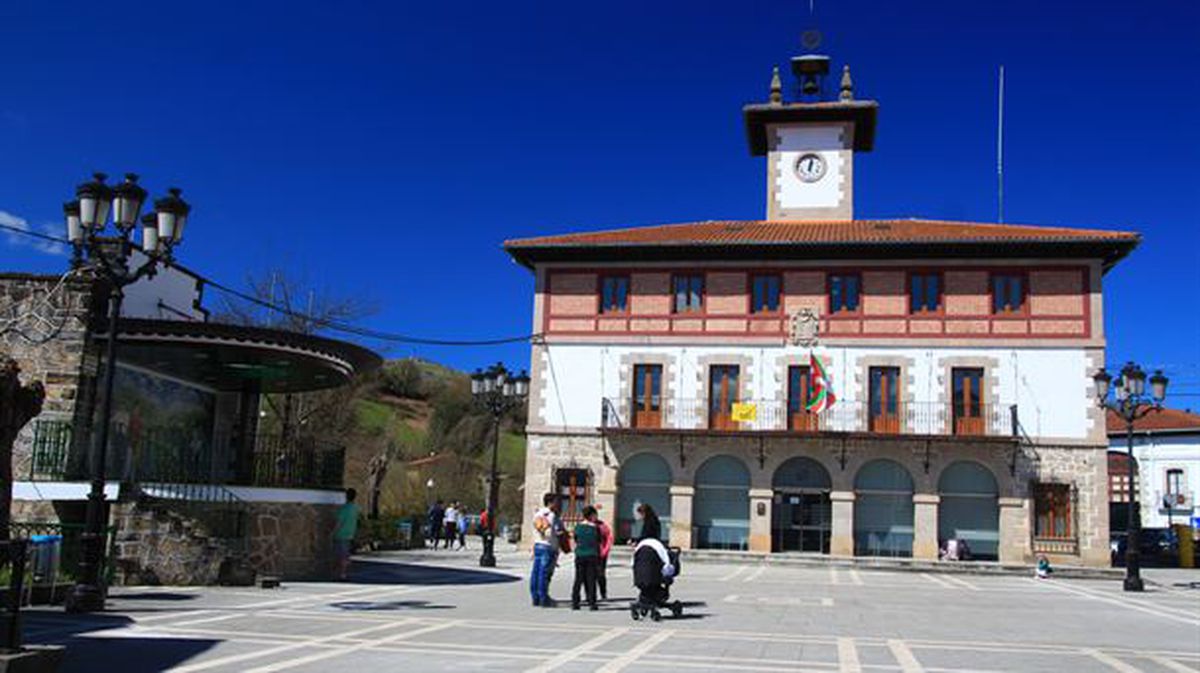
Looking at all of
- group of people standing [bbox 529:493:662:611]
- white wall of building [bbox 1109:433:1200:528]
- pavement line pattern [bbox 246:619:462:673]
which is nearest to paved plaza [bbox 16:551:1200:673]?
pavement line pattern [bbox 246:619:462:673]

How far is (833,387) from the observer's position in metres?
32.3

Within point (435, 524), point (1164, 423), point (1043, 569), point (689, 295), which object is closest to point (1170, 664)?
point (1043, 569)

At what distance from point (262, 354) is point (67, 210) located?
455 cm

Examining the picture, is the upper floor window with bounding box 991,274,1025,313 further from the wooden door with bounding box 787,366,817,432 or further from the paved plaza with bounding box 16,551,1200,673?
the paved plaza with bounding box 16,551,1200,673

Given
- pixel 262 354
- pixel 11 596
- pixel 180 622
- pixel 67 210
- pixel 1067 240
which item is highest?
pixel 1067 240

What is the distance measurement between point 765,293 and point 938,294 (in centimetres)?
511

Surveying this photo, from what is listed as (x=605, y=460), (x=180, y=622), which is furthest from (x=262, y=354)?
(x=605, y=460)

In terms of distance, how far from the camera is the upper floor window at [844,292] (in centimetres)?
3266

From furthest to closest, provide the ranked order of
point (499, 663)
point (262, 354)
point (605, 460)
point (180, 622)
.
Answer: point (605, 460), point (262, 354), point (180, 622), point (499, 663)

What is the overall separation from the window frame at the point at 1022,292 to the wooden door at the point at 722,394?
7749 millimetres

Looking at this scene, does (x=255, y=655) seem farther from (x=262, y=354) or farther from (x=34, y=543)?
(x=262, y=354)

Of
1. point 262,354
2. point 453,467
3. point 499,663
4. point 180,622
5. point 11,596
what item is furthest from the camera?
point 453,467

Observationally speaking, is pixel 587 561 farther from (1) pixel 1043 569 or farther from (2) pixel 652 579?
(1) pixel 1043 569

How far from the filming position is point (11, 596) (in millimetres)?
6887
